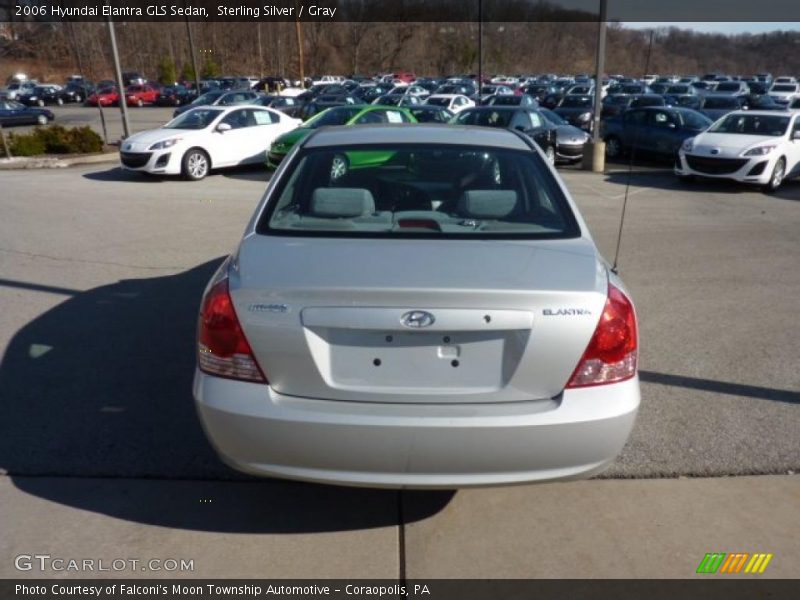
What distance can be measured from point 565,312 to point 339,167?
6.76 feet

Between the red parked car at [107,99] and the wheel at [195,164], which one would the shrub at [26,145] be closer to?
the wheel at [195,164]

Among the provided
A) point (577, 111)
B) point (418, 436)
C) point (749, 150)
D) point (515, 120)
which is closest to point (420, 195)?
point (418, 436)

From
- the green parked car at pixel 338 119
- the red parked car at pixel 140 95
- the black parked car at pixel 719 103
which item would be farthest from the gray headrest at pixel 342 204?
the red parked car at pixel 140 95

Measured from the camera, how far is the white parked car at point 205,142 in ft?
46.0

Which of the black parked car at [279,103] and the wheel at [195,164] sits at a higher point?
the black parked car at [279,103]

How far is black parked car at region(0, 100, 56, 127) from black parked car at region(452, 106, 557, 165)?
74.7 feet

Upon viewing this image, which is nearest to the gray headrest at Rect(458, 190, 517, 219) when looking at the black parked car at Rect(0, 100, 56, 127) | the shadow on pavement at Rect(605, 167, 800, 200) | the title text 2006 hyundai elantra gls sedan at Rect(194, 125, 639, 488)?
the title text 2006 hyundai elantra gls sedan at Rect(194, 125, 639, 488)

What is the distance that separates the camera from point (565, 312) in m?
2.57

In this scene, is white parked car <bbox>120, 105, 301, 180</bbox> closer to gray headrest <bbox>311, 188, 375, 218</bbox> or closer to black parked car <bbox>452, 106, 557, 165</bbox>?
black parked car <bbox>452, 106, 557, 165</bbox>

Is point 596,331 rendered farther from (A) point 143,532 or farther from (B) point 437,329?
(A) point 143,532

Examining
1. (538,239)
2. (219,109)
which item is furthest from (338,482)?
(219,109)

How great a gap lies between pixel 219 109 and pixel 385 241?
13.8 meters

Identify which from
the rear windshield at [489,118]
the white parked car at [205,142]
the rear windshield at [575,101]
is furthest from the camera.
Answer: the rear windshield at [575,101]

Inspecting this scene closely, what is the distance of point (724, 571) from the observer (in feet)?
9.36
